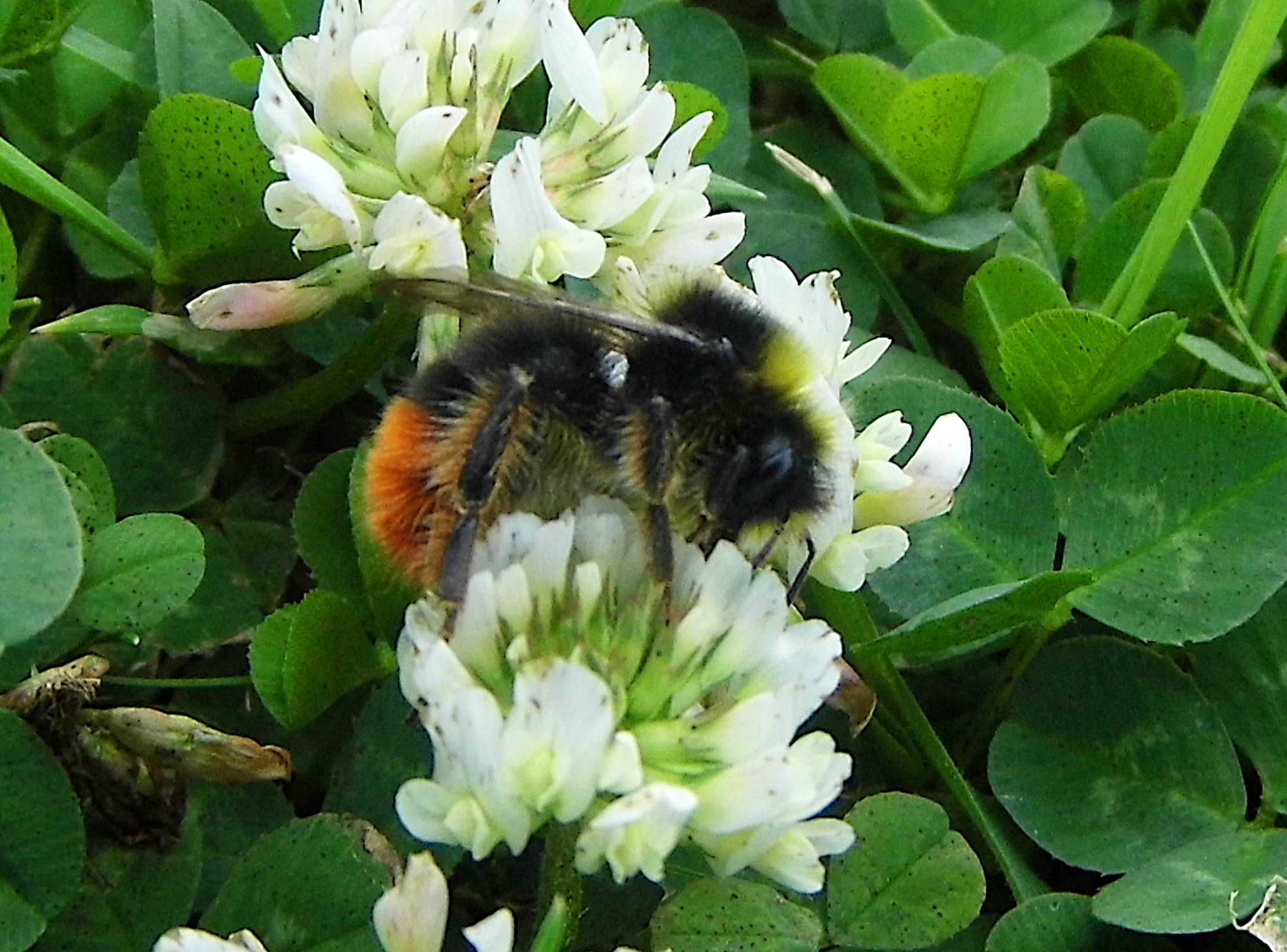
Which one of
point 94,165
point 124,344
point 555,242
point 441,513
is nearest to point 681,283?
point 555,242

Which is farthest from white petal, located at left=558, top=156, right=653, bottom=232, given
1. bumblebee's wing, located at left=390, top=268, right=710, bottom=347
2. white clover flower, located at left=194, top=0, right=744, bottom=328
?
bumblebee's wing, located at left=390, top=268, right=710, bottom=347

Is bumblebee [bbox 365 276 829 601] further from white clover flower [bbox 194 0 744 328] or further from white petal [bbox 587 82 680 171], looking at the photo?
white petal [bbox 587 82 680 171]

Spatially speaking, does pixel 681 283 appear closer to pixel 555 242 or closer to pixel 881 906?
pixel 555 242

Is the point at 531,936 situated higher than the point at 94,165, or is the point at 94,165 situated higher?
the point at 94,165

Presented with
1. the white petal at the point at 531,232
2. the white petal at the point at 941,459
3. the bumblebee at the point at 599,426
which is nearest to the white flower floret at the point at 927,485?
the white petal at the point at 941,459

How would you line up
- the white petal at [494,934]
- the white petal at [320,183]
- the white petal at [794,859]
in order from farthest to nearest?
the white petal at [320,183] < the white petal at [794,859] < the white petal at [494,934]

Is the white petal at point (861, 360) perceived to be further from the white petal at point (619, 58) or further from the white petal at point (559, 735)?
the white petal at point (559, 735)
